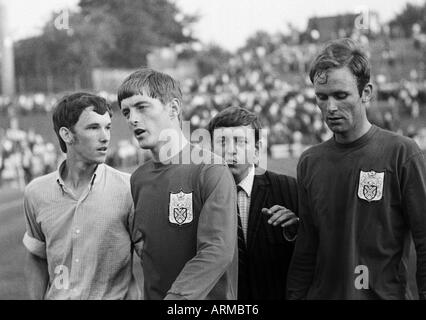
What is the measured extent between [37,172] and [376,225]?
20270 millimetres

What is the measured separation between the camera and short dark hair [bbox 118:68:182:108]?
306 centimetres

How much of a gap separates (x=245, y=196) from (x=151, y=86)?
32.7 inches

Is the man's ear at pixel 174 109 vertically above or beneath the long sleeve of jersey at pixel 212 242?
above

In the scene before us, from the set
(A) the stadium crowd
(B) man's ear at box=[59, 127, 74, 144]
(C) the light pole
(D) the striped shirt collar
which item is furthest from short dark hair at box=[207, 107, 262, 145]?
(C) the light pole

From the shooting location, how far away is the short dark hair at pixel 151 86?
306 cm

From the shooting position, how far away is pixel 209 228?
2752 mm

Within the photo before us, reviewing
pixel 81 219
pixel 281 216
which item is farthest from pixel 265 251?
pixel 81 219

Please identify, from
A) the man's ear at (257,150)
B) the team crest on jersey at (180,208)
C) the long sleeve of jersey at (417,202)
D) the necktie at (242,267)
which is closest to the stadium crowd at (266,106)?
the man's ear at (257,150)

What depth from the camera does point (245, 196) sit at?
11.7 feet

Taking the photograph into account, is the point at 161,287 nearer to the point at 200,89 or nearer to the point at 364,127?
the point at 364,127

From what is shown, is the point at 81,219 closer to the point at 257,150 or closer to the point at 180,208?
the point at 180,208

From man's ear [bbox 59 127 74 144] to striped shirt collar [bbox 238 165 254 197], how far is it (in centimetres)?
87

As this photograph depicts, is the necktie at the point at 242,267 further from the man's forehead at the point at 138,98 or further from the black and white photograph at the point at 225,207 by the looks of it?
the man's forehead at the point at 138,98

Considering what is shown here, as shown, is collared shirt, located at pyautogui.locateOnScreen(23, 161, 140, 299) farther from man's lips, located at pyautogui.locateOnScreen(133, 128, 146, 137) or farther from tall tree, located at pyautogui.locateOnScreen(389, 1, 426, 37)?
tall tree, located at pyautogui.locateOnScreen(389, 1, 426, 37)
